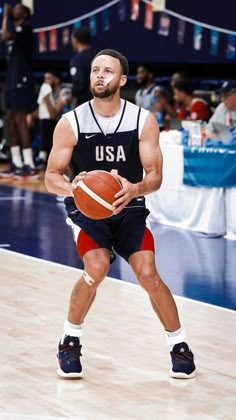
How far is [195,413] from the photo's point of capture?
4898mm

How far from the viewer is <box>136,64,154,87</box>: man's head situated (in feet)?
48.0

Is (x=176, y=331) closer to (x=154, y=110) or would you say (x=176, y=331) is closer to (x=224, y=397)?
(x=224, y=397)

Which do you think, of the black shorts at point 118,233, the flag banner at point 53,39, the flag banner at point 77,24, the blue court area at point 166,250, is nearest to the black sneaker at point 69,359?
the black shorts at point 118,233

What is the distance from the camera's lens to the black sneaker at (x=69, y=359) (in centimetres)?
550

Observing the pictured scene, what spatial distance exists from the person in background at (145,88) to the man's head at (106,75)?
9.07 meters

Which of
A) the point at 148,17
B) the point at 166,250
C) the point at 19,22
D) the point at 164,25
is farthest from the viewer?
the point at 148,17

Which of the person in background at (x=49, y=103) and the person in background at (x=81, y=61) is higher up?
the person in background at (x=81, y=61)

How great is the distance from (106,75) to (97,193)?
0.66 metres

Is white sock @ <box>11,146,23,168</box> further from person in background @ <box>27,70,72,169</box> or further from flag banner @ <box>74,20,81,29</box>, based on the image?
flag banner @ <box>74,20,81,29</box>

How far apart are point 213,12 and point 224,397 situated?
29.0 ft

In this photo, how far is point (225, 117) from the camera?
35.6 ft

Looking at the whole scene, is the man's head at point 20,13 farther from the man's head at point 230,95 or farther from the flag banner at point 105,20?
the man's head at point 230,95

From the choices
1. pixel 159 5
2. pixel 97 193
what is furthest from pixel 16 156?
pixel 97 193

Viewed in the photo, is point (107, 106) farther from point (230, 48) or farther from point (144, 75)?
point (144, 75)
